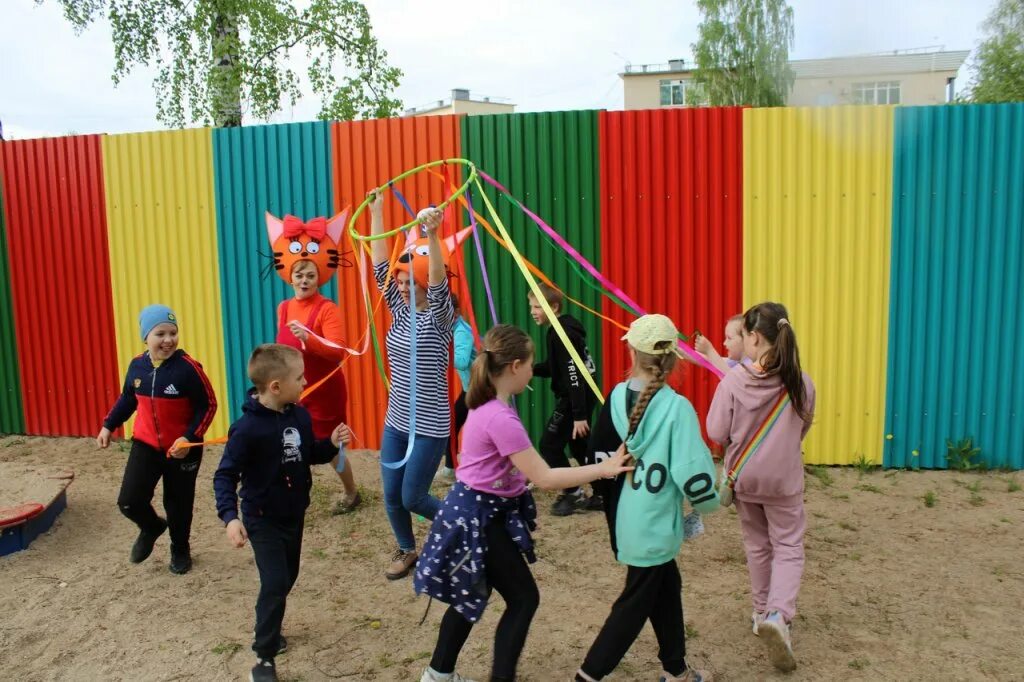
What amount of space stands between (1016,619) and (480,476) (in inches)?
108

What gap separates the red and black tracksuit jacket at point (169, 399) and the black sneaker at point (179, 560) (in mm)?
633

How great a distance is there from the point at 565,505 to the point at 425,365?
1.71 metres

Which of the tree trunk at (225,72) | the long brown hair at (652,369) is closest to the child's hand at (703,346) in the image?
the long brown hair at (652,369)

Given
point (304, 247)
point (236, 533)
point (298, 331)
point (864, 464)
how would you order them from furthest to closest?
1. point (864, 464)
2. point (304, 247)
3. point (298, 331)
4. point (236, 533)

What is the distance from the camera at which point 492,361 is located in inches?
108

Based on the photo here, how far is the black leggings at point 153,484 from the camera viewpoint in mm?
4102

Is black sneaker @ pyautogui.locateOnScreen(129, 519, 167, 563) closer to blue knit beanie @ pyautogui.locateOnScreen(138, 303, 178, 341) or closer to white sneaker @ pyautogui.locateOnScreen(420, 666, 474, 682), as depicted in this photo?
blue knit beanie @ pyautogui.locateOnScreen(138, 303, 178, 341)

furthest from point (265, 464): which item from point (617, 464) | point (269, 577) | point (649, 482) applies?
point (649, 482)

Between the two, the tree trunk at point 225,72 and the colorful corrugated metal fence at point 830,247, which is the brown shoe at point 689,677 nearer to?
the colorful corrugated metal fence at point 830,247

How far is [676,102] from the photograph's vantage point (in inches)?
1887

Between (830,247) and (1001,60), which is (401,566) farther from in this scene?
(1001,60)

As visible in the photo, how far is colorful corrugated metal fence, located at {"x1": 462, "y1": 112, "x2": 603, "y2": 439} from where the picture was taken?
5965 millimetres

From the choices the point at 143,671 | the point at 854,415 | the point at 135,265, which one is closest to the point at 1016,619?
the point at 854,415

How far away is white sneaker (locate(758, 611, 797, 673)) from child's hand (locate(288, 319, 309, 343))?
2663 millimetres
